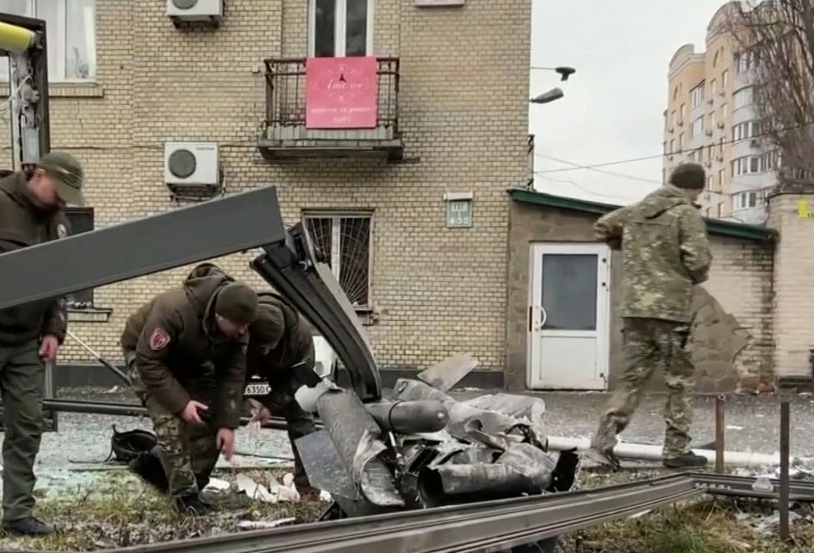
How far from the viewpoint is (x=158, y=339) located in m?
4.12

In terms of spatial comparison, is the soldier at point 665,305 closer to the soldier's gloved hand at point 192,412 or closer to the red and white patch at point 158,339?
the soldier's gloved hand at point 192,412

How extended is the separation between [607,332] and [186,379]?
7.75 m

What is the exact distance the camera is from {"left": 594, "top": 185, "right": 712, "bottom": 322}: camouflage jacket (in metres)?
5.20

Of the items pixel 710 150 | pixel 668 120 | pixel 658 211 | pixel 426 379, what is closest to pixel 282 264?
pixel 426 379

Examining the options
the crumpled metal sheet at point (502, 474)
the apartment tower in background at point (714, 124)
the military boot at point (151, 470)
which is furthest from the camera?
the apartment tower in background at point (714, 124)

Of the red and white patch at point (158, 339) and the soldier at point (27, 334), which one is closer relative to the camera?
the soldier at point (27, 334)

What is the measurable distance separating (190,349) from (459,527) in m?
2.08

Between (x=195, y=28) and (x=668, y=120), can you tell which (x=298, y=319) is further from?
(x=668, y=120)

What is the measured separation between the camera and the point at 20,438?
3.98 metres

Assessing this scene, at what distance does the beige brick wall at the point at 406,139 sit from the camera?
11.4 meters

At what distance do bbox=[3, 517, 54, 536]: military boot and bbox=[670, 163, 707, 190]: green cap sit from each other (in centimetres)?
426

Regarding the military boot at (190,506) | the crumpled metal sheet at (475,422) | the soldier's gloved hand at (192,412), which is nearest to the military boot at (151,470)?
the military boot at (190,506)

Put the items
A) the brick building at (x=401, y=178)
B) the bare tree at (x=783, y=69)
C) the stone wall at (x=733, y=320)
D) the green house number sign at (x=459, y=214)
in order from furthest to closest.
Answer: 1. the bare tree at (x=783, y=69)
2. the green house number sign at (x=459, y=214)
3. the brick building at (x=401, y=178)
4. the stone wall at (x=733, y=320)

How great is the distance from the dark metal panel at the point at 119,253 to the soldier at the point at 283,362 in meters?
2.23
